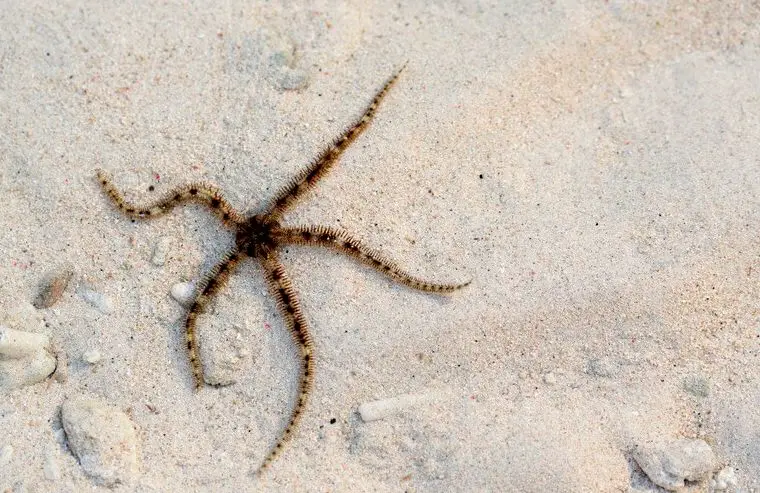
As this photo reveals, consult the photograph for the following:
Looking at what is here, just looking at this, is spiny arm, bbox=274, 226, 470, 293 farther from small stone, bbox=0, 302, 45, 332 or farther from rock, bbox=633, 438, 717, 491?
small stone, bbox=0, 302, 45, 332

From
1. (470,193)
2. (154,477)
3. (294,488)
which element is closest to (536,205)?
(470,193)

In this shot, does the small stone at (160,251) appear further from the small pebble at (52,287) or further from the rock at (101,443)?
the rock at (101,443)

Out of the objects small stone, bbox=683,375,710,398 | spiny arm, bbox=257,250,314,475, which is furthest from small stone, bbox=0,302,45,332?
small stone, bbox=683,375,710,398

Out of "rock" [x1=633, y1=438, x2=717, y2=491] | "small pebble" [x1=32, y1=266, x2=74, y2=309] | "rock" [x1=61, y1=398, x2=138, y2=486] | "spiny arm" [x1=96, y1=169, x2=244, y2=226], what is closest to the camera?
"rock" [x1=633, y1=438, x2=717, y2=491]

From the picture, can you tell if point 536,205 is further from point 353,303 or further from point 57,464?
point 57,464

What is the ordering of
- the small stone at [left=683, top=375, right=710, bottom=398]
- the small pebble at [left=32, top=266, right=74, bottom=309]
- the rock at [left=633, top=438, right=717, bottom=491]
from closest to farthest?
1. the rock at [left=633, top=438, right=717, bottom=491]
2. the small stone at [left=683, top=375, right=710, bottom=398]
3. the small pebble at [left=32, top=266, right=74, bottom=309]

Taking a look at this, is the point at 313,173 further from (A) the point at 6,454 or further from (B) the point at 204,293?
(A) the point at 6,454

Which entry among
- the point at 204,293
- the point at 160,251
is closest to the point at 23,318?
the point at 160,251
